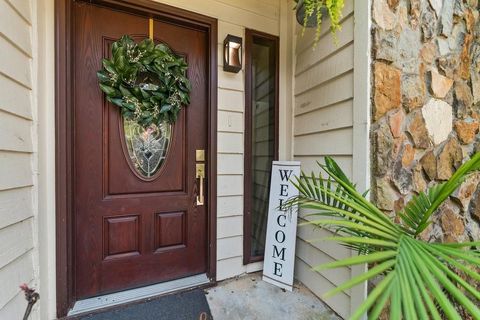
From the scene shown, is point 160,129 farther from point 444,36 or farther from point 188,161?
point 444,36

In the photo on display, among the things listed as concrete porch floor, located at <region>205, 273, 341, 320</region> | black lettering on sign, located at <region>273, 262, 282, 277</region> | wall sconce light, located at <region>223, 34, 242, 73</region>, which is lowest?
concrete porch floor, located at <region>205, 273, 341, 320</region>

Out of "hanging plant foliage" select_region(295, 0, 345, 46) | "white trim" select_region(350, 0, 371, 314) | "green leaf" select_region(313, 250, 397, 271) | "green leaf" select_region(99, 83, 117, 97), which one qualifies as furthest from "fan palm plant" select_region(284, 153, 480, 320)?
"green leaf" select_region(99, 83, 117, 97)

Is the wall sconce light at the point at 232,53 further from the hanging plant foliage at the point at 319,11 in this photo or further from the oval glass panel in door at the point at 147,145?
the oval glass panel in door at the point at 147,145

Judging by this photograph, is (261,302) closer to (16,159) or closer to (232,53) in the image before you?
(16,159)

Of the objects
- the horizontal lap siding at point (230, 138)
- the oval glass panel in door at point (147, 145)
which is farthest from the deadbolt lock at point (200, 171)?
the oval glass panel in door at point (147, 145)

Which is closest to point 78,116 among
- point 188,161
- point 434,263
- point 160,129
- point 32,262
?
point 160,129

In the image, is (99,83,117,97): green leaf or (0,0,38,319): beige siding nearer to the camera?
(0,0,38,319): beige siding

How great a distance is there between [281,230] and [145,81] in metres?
1.42

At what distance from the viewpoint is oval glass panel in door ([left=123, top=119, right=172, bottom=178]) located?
1.69 meters

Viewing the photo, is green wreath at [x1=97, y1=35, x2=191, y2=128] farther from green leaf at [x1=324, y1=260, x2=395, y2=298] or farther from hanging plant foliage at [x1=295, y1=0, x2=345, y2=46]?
green leaf at [x1=324, y1=260, x2=395, y2=298]

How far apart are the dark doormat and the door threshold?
0.04m

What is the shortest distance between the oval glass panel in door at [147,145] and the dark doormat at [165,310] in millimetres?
828

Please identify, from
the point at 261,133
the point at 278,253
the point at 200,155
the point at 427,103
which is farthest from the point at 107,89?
the point at 427,103

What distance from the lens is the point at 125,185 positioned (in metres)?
1.68
